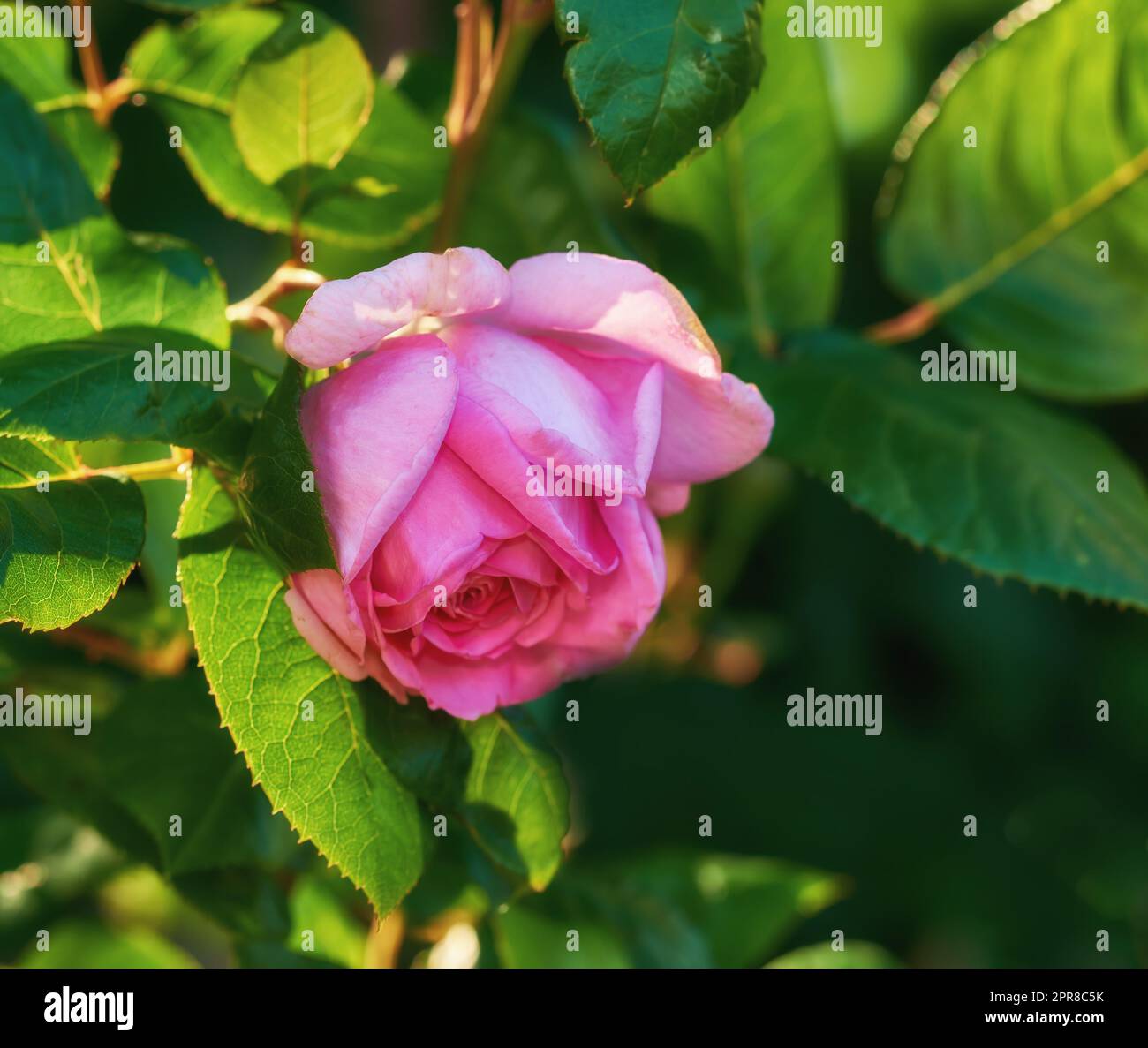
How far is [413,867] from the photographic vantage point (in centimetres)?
67

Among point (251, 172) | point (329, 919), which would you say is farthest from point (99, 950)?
point (251, 172)

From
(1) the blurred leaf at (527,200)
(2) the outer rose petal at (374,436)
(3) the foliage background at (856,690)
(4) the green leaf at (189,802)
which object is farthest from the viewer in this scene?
(3) the foliage background at (856,690)

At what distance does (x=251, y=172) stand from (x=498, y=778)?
45cm

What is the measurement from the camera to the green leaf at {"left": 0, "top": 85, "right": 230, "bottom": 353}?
2.31 feet

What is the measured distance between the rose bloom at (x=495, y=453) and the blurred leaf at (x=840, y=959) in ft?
1.91

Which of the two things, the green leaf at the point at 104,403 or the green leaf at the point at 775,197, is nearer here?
the green leaf at the point at 104,403

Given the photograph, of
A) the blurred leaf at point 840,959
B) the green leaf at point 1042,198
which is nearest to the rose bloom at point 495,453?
the green leaf at point 1042,198

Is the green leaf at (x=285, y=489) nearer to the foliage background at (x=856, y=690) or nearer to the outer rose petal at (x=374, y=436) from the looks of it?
the outer rose petal at (x=374, y=436)

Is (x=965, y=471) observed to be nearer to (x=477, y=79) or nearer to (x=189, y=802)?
(x=477, y=79)

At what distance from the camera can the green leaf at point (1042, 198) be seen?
3.18 ft

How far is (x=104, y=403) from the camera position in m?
0.62

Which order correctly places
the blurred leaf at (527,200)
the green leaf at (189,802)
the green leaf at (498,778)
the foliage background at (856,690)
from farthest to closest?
1. the foliage background at (856,690)
2. the blurred leaf at (527,200)
3. the green leaf at (189,802)
4. the green leaf at (498,778)
